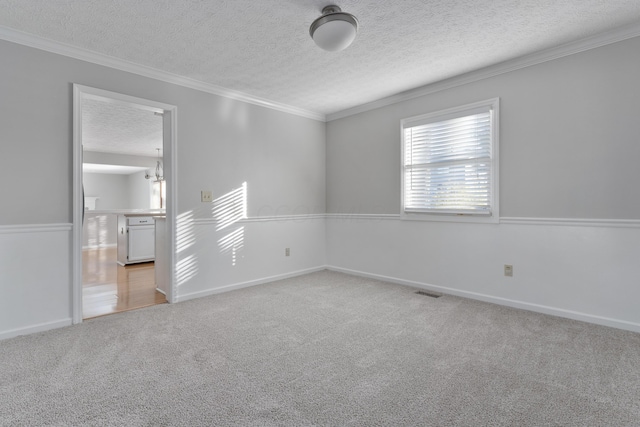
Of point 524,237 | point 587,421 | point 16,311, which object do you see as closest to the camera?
point 587,421

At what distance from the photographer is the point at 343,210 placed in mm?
4805

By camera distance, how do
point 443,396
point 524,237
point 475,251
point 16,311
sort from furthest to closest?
point 475,251 → point 524,237 → point 16,311 → point 443,396

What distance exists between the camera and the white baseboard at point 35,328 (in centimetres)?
251

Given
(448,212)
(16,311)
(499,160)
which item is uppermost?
(499,160)

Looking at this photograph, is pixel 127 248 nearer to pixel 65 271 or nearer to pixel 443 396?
pixel 65 271

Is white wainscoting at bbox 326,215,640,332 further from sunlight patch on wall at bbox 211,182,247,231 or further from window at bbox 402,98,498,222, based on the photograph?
sunlight patch on wall at bbox 211,182,247,231

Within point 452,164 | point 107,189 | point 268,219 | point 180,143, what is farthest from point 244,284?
point 107,189

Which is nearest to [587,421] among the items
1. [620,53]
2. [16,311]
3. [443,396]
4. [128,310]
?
[443,396]

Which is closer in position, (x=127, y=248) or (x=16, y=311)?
(x=16, y=311)

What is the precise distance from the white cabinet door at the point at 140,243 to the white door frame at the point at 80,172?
103 inches

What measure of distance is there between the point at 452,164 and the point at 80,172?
3652 millimetres

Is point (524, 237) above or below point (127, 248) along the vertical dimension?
above

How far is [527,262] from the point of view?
308cm

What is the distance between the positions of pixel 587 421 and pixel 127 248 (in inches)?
242
